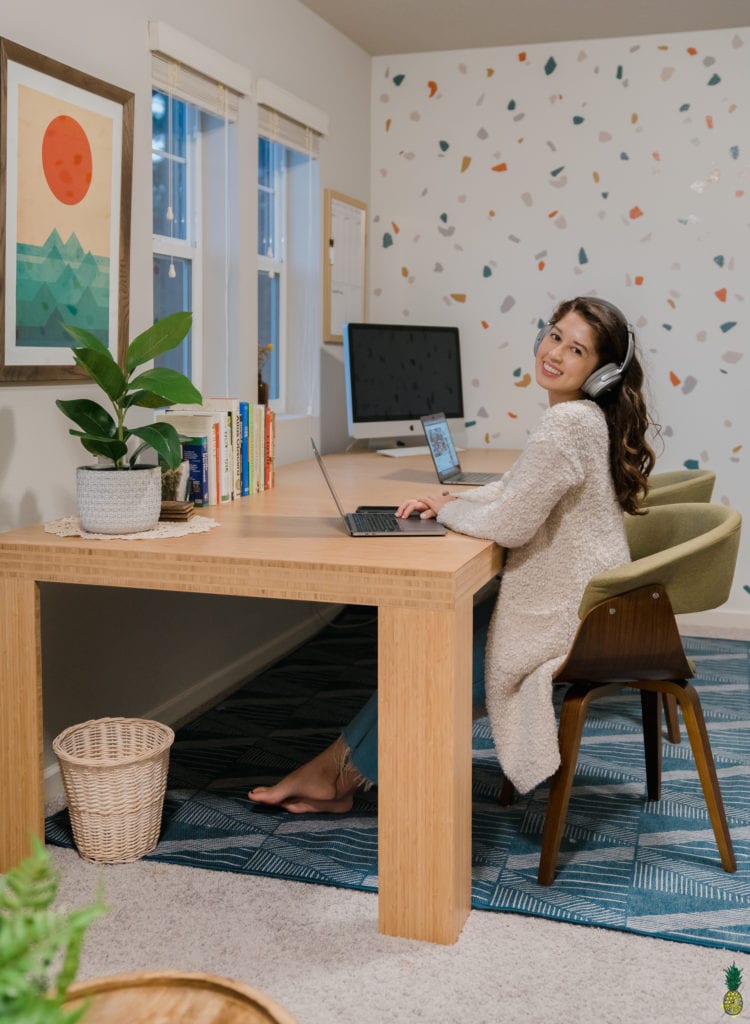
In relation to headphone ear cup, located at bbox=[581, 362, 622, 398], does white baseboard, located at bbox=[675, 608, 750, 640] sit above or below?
below

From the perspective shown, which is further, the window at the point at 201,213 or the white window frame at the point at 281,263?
the white window frame at the point at 281,263

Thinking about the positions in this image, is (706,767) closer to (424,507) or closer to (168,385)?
(424,507)

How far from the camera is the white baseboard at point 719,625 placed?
13.9 ft

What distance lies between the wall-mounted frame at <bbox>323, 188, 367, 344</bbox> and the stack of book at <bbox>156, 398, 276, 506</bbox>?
126cm

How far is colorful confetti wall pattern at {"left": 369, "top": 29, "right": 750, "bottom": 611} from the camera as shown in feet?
13.4

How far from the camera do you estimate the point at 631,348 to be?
2.20 meters

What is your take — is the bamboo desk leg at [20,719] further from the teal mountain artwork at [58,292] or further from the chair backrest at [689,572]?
the chair backrest at [689,572]

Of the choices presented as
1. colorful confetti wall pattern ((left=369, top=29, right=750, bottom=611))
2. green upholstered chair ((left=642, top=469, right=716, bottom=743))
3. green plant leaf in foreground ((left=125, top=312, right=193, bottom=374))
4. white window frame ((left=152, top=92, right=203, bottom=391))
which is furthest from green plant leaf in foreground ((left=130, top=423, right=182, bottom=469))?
colorful confetti wall pattern ((left=369, top=29, right=750, bottom=611))

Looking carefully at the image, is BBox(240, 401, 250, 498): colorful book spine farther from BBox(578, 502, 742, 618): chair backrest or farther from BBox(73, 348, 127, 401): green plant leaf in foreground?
BBox(578, 502, 742, 618): chair backrest

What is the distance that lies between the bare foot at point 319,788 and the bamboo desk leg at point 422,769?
494 millimetres

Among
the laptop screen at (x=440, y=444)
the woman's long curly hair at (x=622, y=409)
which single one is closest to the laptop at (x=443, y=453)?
the laptop screen at (x=440, y=444)

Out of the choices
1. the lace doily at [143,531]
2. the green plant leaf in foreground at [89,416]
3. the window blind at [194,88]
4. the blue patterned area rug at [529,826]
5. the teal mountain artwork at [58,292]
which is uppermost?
the window blind at [194,88]

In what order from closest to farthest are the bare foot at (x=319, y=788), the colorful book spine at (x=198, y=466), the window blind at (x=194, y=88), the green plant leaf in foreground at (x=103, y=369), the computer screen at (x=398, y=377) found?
the green plant leaf in foreground at (x=103, y=369)
the bare foot at (x=319, y=788)
the colorful book spine at (x=198, y=466)
the window blind at (x=194, y=88)
the computer screen at (x=398, y=377)

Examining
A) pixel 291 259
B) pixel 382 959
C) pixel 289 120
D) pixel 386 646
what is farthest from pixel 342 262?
pixel 382 959
